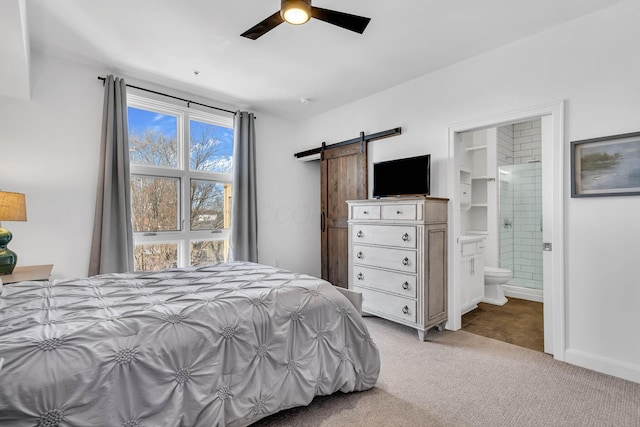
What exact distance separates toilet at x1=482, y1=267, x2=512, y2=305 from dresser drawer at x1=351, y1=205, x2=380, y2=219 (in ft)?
6.41

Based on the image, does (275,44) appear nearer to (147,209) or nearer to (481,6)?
(481,6)

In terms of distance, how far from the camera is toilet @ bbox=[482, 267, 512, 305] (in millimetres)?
4062

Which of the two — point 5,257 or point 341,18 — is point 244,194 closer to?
point 5,257

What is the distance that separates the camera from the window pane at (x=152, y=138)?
11.9 feet

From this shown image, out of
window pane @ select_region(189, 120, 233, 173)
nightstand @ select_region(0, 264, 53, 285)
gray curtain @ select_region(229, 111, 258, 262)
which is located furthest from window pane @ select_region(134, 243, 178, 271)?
window pane @ select_region(189, 120, 233, 173)

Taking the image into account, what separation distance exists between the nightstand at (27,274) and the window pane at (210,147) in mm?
1885

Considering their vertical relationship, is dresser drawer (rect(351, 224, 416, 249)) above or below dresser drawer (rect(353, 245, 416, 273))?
above

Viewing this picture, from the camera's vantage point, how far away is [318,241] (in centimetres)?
538

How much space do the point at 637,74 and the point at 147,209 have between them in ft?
15.4

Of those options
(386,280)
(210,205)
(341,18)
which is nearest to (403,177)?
(386,280)

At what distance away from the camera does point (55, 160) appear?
304 cm

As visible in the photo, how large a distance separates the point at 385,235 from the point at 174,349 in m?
2.28

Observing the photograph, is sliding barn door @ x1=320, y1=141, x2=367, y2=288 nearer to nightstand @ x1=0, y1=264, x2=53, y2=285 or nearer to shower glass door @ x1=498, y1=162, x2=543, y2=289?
shower glass door @ x1=498, y1=162, x2=543, y2=289

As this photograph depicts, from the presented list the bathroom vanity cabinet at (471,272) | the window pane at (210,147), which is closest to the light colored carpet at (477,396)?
the bathroom vanity cabinet at (471,272)
